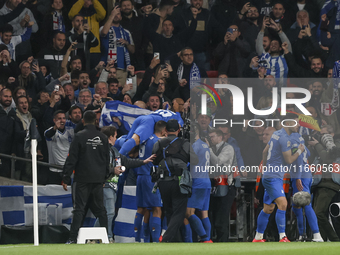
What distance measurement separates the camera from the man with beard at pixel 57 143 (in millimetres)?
12344

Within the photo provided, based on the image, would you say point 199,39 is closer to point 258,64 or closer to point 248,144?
point 258,64

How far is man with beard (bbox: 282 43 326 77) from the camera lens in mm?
14453

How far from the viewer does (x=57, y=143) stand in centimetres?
1239

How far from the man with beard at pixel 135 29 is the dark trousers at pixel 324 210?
18.5 feet

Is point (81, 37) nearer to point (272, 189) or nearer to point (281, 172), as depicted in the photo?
point (281, 172)

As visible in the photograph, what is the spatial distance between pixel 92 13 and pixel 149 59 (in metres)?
1.73

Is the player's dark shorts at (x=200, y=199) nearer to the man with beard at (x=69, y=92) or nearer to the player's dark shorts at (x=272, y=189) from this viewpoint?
the player's dark shorts at (x=272, y=189)

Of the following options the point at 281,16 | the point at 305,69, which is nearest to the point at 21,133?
the point at 305,69

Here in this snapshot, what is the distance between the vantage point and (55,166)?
12.0m

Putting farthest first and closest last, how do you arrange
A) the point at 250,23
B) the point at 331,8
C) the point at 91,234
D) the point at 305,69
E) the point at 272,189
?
the point at 331,8 → the point at 250,23 → the point at 305,69 → the point at 272,189 → the point at 91,234

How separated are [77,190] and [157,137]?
1939 millimetres

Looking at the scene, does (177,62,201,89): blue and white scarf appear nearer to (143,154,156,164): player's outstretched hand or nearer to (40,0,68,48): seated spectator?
(40,0,68,48): seated spectator

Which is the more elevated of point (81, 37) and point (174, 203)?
point (81, 37)

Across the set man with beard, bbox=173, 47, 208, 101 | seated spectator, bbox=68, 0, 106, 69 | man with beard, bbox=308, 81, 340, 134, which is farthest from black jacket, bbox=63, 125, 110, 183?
seated spectator, bbox=68, 0, 106, 69
